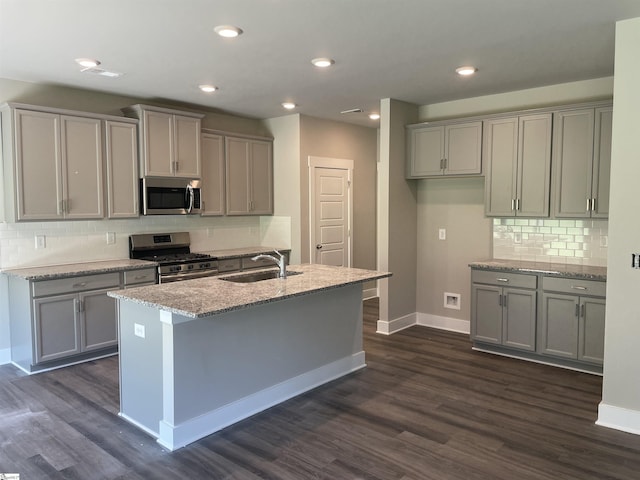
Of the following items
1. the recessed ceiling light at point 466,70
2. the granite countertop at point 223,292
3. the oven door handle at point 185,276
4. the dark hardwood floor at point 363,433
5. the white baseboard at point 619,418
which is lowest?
the dark hardwood floor at point 363,433

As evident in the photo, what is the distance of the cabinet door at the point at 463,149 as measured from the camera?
5.02 m

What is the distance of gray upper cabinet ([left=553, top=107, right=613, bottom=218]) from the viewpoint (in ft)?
13.9

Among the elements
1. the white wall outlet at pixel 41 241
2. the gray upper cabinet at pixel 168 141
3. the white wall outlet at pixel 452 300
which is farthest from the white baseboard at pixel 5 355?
the white wall outlet at pixel 452 300

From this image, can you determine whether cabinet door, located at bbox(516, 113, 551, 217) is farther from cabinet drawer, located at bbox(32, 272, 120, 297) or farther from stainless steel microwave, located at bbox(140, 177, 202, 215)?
cabinet drawer, located at bbox(32, 272, 120, 297)

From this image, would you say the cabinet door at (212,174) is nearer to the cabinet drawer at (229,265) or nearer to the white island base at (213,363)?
the cabinet drawer at (229,265)

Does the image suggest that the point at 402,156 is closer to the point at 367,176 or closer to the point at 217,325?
the point at 367,176

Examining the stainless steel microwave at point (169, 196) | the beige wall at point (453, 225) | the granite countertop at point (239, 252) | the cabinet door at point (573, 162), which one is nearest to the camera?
the cabinet door at point (573, 162)

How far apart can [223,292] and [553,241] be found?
11.3 feet

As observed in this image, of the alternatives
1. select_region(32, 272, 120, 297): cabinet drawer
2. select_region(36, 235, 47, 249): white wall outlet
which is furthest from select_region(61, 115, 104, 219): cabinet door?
select_region(32, 272, 120, 297): cabinet drawer

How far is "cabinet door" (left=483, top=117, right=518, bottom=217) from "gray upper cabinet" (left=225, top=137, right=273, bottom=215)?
9.40ft

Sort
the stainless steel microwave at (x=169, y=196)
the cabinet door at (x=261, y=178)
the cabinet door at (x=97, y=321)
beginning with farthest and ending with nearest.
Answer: the cabinet door at (x=261, y=178), the stainless steel microwave at (x=169, y=196), the cabinet door at (x=97, y=321)

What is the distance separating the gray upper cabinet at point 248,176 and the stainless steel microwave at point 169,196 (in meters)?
0.57

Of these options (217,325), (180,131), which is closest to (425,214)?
(180,131)

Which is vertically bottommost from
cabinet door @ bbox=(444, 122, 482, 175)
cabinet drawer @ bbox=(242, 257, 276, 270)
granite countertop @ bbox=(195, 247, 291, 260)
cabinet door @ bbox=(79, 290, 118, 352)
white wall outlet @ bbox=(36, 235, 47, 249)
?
cabinet door @ bbox=(79, 290, 118, 352)
